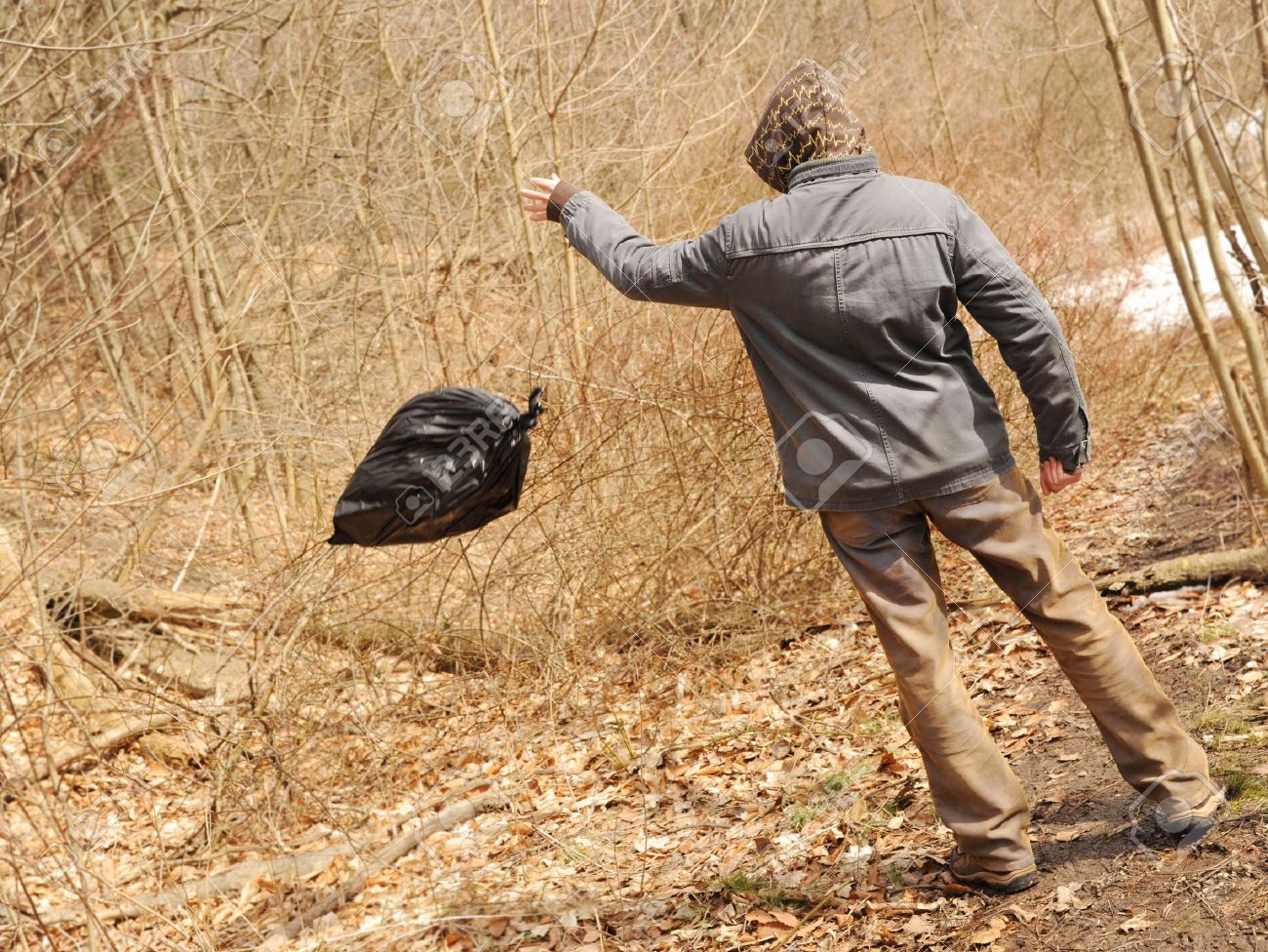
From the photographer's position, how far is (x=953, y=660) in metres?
2.87

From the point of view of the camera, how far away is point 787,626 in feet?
17.6

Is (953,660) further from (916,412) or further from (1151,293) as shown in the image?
(1151,293)

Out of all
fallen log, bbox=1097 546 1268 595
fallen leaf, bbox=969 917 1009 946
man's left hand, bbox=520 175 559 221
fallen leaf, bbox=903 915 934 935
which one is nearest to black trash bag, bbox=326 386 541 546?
man's left hand, bbox=520 175 559 221

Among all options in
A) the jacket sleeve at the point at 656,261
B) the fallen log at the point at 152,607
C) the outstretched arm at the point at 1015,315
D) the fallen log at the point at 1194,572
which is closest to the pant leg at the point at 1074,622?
the outstretched arm at the point at 1015,315

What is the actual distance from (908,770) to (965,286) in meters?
1.81

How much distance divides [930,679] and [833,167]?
126 cm

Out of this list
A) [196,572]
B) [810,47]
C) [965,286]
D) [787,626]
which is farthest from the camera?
[810,47]

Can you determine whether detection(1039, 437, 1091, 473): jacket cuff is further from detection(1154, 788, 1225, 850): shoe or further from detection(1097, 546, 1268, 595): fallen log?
detection(1097, 546, 1268, 595): fallen log

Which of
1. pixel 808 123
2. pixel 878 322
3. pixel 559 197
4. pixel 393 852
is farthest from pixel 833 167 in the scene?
pixel 393 852

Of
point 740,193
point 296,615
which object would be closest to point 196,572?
point 296,615

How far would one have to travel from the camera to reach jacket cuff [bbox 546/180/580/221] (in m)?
3.09

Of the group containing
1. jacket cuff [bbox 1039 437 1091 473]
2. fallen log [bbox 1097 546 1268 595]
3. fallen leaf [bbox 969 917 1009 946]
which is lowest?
fallen leaf [bbox 969 917 1009 946]

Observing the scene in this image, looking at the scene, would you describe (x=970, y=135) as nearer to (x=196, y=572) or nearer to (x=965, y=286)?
(x=196, y=572)

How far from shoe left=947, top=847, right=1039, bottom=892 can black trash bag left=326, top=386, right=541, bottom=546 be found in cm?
167
